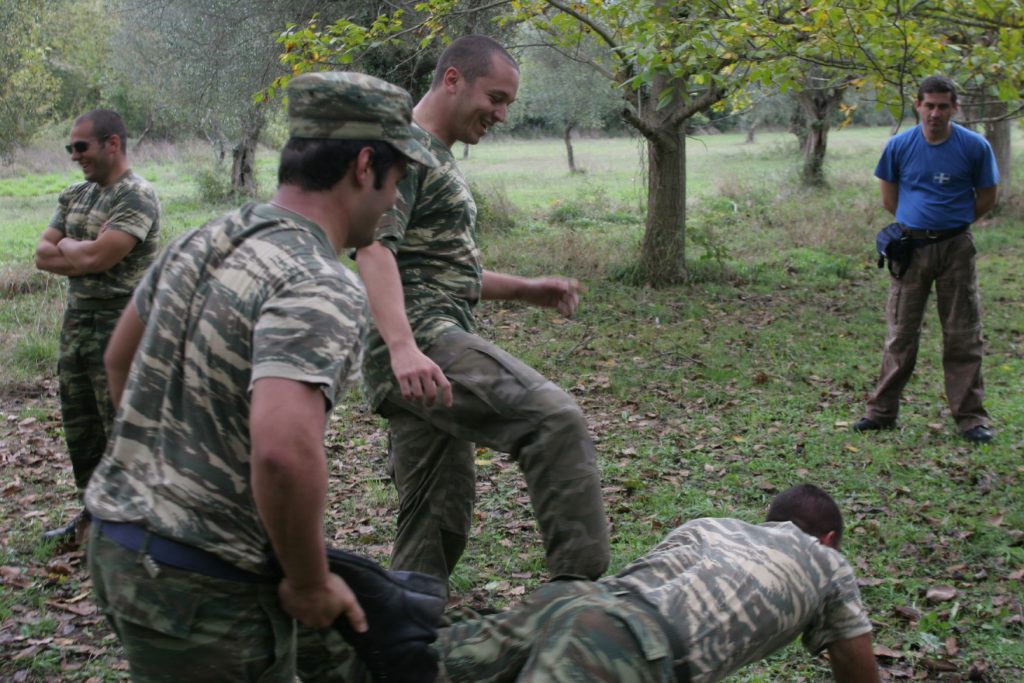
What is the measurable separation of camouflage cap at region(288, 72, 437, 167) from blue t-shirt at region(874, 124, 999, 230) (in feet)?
18.5

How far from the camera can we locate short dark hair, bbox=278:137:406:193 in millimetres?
2244

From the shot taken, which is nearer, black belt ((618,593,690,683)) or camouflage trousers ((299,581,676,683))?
camouflage trousers ((299,581,676,683))

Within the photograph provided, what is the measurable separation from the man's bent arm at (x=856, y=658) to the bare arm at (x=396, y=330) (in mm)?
1498

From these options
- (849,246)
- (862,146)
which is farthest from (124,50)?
(862,146)

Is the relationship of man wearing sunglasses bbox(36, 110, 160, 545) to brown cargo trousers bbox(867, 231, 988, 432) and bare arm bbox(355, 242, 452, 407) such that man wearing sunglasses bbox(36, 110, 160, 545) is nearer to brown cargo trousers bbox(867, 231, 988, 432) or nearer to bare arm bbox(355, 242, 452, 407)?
bare arm bbox(355, 242, 452, 407)

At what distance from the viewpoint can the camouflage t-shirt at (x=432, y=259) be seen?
3.74 metres

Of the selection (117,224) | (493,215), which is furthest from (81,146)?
(493,215)

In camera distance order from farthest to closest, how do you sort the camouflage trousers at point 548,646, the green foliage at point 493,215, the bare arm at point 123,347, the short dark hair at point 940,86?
the green foliage at point 493,215
the short dark hair at point 940,86
the camouflage trousers at point 548,646
the bare arm at point 123,347

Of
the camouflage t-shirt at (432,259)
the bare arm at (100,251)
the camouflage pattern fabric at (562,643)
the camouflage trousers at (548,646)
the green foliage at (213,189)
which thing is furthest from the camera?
the green foliage at (213,189)

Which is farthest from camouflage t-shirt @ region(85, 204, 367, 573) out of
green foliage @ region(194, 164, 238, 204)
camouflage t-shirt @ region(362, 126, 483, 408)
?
green foliage @ region(194, 164, 238, 204)

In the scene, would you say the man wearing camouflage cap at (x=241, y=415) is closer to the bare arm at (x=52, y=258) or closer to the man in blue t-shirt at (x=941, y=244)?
the bare arm at (x=52, y=258)

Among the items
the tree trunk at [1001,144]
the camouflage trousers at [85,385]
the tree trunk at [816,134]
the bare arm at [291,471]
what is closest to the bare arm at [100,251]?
the camouflage trousers at [85,385]

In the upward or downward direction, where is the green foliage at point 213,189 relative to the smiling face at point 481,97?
downward

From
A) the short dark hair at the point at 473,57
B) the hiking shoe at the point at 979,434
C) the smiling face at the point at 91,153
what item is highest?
the short dark hair at the point at 473,57
